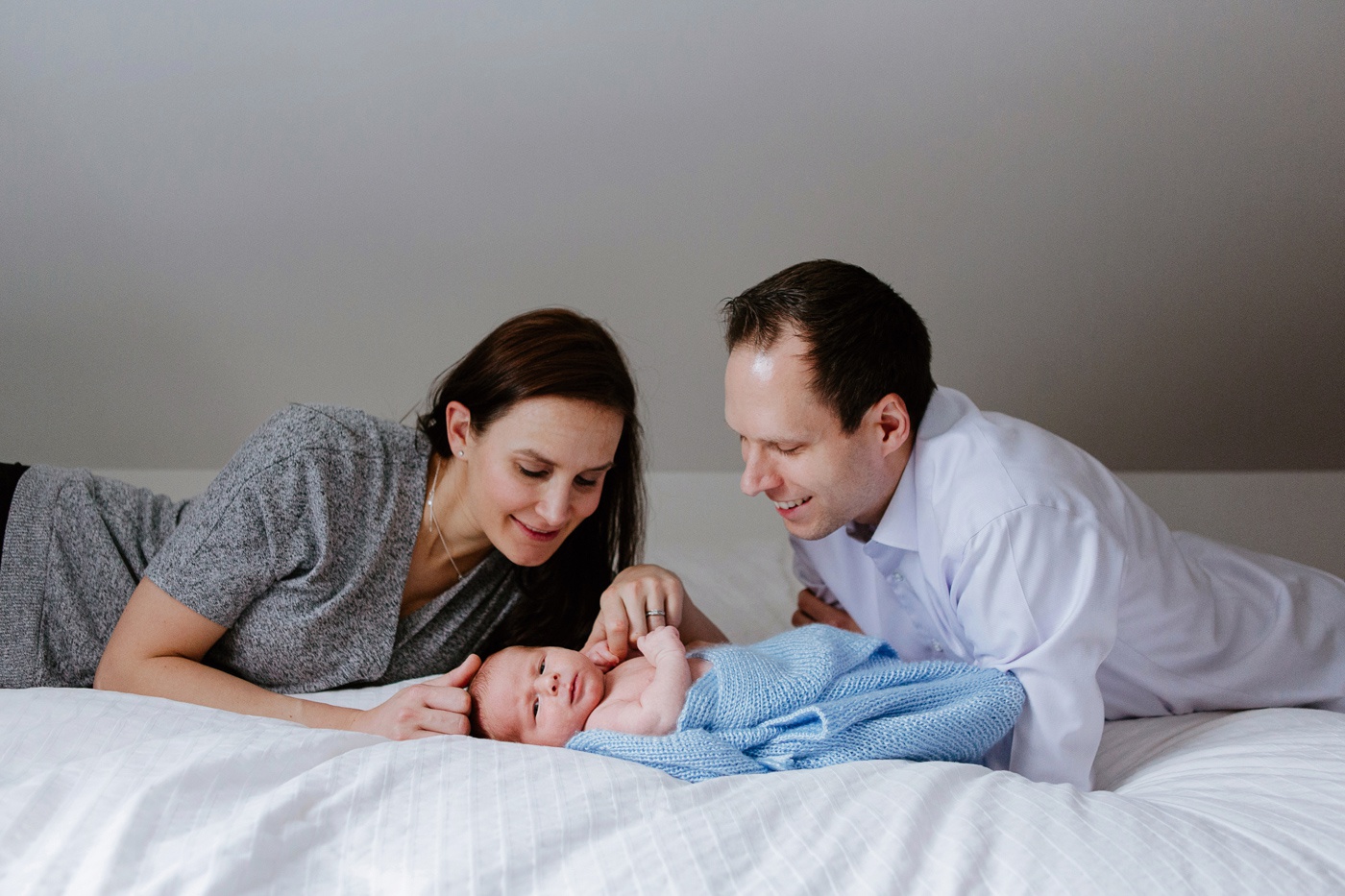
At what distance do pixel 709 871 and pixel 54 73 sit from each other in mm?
2000

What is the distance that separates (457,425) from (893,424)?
72cm

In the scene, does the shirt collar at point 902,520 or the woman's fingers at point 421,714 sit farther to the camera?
the shirt collar at point 902,520

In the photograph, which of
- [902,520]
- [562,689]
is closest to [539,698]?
[562,689]

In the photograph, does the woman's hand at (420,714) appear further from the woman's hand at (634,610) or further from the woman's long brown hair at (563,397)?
the woman's long brown hair at (563,397)

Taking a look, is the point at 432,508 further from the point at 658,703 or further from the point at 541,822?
the point at 541,822

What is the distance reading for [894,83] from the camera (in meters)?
2.16

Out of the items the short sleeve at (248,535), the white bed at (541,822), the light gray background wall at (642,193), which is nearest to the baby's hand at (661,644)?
the white bed at (541,822)

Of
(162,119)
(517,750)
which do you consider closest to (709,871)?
(517,750)

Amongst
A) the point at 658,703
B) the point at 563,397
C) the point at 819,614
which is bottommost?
the point at 819,614

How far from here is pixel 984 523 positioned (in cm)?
139

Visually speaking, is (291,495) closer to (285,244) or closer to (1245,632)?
(285,244)

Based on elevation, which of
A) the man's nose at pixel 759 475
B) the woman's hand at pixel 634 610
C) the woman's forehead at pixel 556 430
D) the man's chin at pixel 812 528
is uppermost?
the woman's forehead at pixel 556 430

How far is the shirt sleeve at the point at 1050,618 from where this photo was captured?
1.31 m

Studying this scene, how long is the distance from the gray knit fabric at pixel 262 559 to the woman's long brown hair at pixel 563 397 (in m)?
0.15
